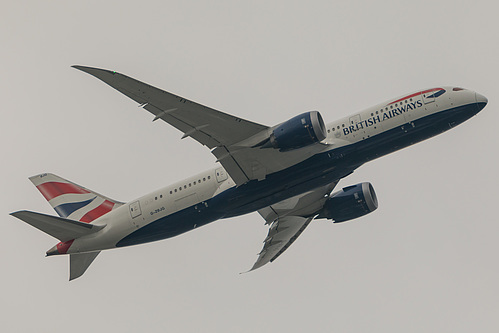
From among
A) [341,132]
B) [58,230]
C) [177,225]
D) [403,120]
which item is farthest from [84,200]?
[403,120]

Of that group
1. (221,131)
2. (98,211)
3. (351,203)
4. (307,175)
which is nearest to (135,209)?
(98,211)

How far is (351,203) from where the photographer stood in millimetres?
49438

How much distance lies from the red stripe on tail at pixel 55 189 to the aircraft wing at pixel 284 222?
41.4ft

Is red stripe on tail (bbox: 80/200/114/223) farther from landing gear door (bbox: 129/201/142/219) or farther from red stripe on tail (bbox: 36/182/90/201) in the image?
landing gear door (bbox: 129/201/142/219)

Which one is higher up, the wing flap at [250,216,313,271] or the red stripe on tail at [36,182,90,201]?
the red stripe on tail at [36,182,90,201]

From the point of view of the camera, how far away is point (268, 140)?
41125 millimetres

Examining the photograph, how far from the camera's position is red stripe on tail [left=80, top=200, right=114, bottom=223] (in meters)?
48.3

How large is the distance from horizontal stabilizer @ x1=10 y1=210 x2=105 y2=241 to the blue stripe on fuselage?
9.20 feet

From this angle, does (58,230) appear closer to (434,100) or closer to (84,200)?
(84,200)

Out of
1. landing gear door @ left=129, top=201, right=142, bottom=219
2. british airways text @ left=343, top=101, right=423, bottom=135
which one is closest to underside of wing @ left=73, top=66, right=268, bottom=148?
british airways text @ left=343, top=101, right=423, bottom=135

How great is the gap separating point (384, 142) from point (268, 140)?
252 inches

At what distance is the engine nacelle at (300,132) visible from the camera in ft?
131

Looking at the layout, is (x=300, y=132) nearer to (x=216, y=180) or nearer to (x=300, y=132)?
(x=300, y=132)

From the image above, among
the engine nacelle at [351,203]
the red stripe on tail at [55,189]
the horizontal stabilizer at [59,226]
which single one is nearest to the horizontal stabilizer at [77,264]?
the horizontal stabilizer at [59,226]
